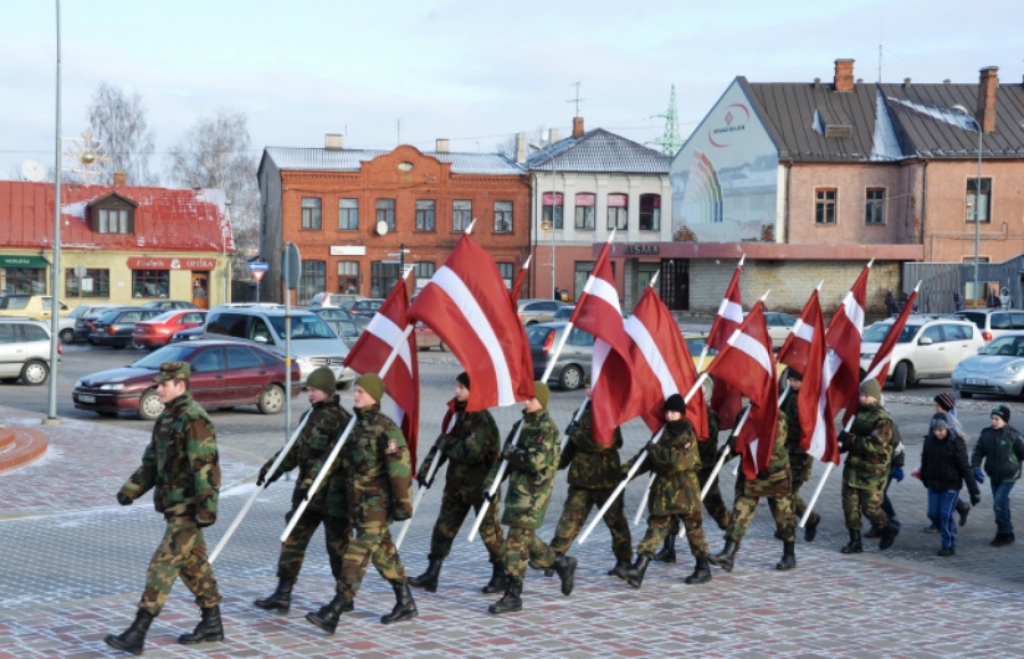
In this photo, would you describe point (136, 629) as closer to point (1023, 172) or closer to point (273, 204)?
point (1023, 172)

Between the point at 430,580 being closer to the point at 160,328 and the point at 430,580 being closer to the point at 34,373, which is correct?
the point at 34,373

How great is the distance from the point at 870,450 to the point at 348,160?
174 ft

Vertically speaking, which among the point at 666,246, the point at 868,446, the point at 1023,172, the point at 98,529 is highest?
the point at 1023,172

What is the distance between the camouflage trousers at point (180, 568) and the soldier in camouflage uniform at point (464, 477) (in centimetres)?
198

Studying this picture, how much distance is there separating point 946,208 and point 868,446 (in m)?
44.1

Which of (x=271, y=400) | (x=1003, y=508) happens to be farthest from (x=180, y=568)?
(x=271, y=400)

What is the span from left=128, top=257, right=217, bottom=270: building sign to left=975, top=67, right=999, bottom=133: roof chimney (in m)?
34.7

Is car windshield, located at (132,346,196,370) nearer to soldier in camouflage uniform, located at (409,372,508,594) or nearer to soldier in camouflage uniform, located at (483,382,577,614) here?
soldier in camouflage uniform, located at (409,372,508,594)

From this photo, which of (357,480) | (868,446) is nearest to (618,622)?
(357,480)

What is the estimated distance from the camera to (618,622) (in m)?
8.88

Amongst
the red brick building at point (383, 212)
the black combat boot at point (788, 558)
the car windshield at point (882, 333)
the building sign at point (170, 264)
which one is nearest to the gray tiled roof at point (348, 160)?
the red brick building at point (383, 212)

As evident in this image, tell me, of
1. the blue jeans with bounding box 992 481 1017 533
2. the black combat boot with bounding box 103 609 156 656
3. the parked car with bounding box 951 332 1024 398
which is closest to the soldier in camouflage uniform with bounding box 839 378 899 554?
the blue jeans with bounding box 992 481 1017 533

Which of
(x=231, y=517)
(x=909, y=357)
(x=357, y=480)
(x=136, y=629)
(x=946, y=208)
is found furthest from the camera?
(x=946, y=208)

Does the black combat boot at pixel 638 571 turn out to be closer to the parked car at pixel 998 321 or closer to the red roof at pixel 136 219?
the parked car at pixel 998 321
